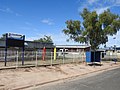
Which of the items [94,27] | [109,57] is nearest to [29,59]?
[94,27]

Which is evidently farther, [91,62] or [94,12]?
[94,12]

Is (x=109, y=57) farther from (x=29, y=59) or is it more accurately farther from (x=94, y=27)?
(x=29, y=59)

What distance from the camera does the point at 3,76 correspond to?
662 inches

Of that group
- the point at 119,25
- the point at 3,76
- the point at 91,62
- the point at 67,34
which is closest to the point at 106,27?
the point at 119,25

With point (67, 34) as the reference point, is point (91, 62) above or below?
below

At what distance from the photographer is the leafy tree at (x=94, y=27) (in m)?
47.3

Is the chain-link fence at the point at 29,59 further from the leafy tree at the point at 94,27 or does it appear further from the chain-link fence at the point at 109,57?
the chain-link fence at the point at 109,57

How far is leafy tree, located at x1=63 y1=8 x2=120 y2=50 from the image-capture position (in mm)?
47344

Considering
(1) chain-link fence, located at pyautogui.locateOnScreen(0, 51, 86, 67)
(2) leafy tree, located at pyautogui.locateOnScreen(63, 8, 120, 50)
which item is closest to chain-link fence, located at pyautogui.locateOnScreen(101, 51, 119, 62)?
(2) leafy tree, located at pyautogui.locateOnScreen(63, 8, 120, 50)

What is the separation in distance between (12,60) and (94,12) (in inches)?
868

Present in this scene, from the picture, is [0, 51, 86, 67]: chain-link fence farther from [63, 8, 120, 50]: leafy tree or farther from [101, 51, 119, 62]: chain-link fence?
[101, 51, 119, 62]: chain-link fence

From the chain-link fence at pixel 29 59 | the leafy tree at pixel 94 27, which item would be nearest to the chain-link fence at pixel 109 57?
the leafy tree at pixel 94 27

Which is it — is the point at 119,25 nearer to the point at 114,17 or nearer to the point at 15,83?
the point at 114,17

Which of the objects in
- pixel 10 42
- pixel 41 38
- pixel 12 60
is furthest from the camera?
pixel 41 38
